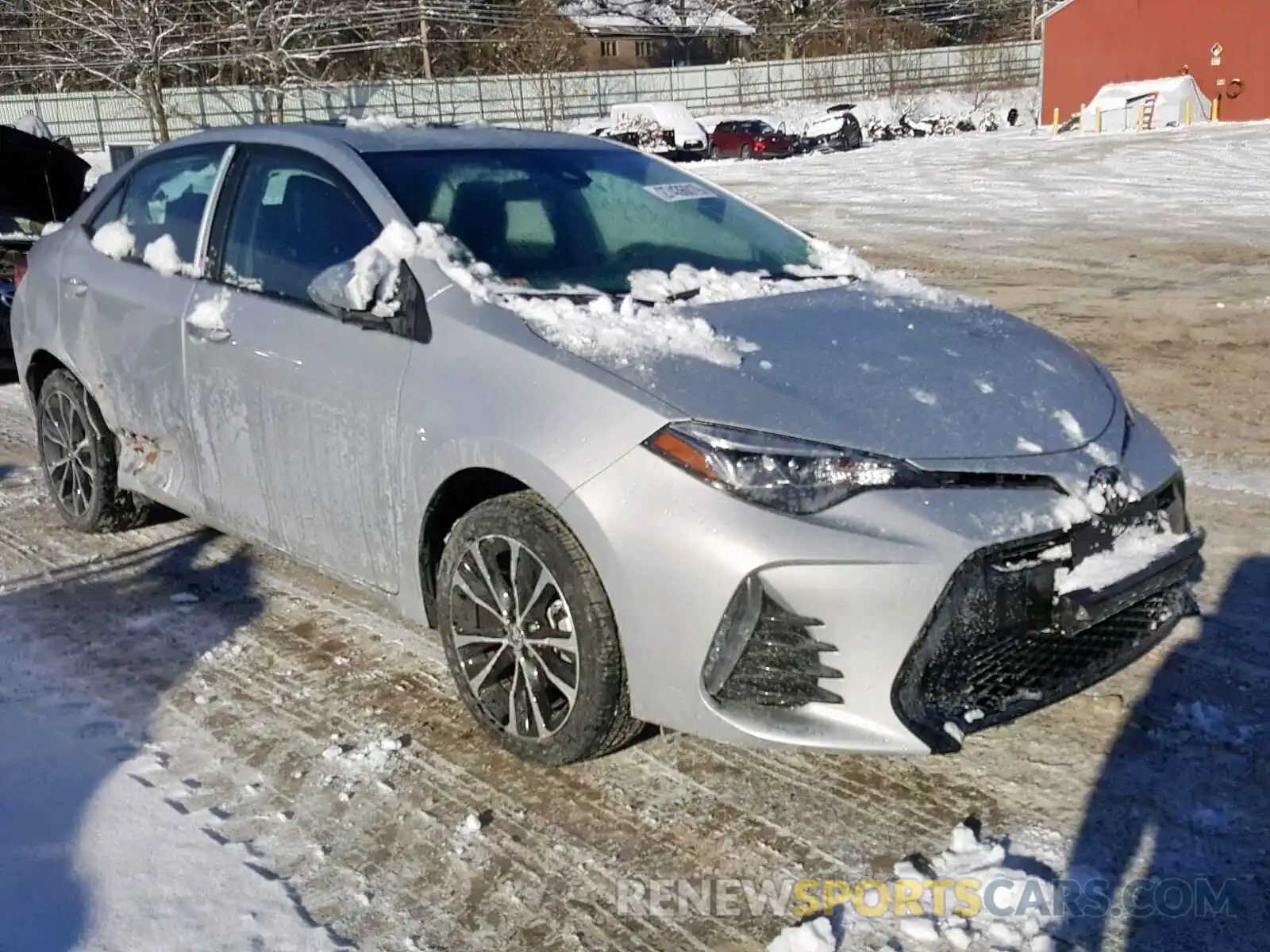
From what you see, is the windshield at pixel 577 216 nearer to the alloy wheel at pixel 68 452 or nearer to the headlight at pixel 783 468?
the headlight at pixel 783 468

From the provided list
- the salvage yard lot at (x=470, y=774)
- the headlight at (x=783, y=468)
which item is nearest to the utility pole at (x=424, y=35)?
the salvage yard lot at (x=470, y=774)

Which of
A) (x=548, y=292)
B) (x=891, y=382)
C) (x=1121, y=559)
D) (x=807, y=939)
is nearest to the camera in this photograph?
(x=807, y=939)

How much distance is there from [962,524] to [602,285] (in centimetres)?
139

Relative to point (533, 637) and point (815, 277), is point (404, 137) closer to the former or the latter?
point (815, 277)

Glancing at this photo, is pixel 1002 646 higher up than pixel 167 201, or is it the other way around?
pixel 167 201

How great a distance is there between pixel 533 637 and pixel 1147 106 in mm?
37084

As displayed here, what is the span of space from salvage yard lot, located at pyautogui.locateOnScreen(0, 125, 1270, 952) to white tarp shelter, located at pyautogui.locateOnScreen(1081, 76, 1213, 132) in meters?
33.2

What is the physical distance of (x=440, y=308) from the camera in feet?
11.4

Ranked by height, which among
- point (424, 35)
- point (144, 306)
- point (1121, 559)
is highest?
point (424, 35)

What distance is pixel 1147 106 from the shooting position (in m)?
35.4

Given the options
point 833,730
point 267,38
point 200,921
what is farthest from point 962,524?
point 267,38

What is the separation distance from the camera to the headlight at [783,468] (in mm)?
2846

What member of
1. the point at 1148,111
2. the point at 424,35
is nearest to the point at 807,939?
the point at 1148,111

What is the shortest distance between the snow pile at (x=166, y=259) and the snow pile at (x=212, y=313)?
7.1 inches
